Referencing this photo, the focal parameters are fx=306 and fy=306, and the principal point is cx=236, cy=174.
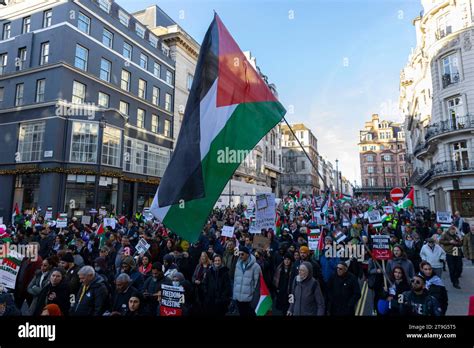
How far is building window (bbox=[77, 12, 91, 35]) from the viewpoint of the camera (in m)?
26.0

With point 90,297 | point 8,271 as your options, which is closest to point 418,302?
point 90,297

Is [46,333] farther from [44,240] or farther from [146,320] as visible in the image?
[44,240]

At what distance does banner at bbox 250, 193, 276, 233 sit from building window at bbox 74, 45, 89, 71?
77.9 feet

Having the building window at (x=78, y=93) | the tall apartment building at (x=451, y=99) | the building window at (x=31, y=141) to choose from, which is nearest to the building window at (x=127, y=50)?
the building window at (x=78, y=93)

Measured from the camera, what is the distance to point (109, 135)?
26812mm

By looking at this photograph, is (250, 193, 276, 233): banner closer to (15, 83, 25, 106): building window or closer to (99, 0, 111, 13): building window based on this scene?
(15, 83, 25, 106): building window

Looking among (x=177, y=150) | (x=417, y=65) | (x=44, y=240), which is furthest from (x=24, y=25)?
(x=417, y=65)

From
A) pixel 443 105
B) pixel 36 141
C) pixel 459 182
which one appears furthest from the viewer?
pixel 443 105

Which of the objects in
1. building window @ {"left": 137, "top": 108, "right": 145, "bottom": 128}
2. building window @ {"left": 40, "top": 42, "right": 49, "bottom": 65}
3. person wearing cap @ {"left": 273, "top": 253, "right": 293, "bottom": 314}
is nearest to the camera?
person wearing cap @ {"left": 273, "top": 253, "right": 293, "bottom": 314}

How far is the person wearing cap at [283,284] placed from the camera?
6922mm

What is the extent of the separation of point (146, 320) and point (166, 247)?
724 cm

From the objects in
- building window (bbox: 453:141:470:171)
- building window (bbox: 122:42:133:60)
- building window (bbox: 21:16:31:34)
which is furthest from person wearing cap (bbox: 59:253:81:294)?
building window (bbox: 453:141:470:171)

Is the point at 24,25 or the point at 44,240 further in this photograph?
the point at 24,25

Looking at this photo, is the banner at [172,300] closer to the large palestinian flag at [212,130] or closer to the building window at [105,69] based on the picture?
the large palestinian flag at [212,130]
